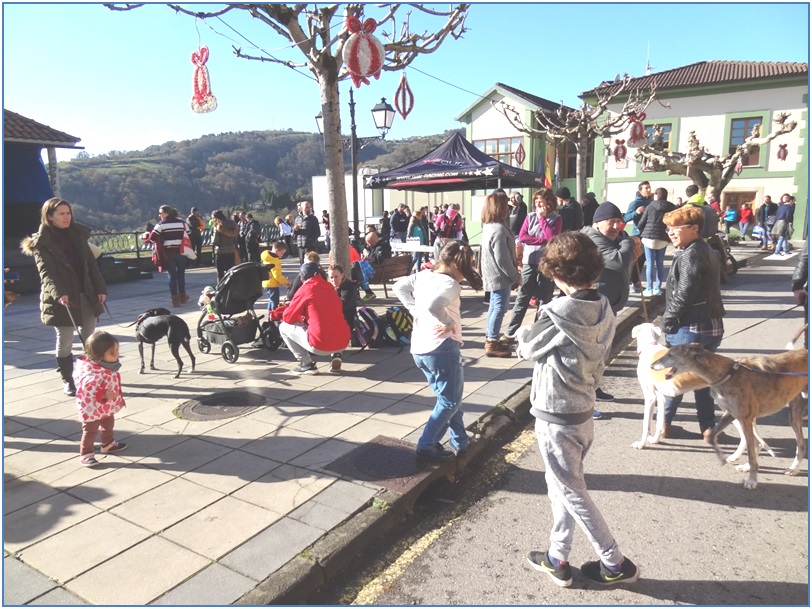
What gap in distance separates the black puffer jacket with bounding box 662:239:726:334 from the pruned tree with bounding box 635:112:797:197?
697 inches

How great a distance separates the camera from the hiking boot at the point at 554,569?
9.07 ft

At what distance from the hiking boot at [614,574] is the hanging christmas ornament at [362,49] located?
5.82m

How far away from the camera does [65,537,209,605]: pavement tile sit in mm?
2650

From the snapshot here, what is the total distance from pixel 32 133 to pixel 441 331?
16544 millimetres

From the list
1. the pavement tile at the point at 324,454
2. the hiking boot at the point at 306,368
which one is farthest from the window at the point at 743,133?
the pavement tile at the point at 324,454

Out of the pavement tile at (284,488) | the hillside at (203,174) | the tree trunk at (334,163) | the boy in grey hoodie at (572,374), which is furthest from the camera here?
the hillside at (203,174)

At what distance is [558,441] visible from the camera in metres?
2.66

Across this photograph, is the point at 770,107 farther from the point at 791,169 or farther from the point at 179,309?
the point at 179,309

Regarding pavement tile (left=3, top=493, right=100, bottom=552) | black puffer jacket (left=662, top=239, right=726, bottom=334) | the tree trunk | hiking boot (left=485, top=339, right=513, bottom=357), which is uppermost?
the tree trunk

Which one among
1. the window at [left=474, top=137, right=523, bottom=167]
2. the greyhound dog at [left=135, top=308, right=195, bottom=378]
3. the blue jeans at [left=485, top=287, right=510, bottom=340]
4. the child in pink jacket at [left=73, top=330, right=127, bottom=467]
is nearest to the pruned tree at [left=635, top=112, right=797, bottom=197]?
the window at [left=474, top=137, right=523, bottom=167]

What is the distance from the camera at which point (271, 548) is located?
300 centimetres

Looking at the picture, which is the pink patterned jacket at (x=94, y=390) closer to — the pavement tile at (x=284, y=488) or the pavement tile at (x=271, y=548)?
the pavement tile at (x=284, y=488)

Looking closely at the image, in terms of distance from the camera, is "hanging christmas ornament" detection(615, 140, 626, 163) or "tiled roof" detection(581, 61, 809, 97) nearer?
"hanging christmas ornament" detection(615, 140, 626, 163)

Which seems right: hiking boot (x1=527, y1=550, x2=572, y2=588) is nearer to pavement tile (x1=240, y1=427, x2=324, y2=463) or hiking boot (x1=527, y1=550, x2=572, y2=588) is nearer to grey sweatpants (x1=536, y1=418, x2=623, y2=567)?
grey sweatpants (x1=536, y1=418, x2=623, y2=567)
